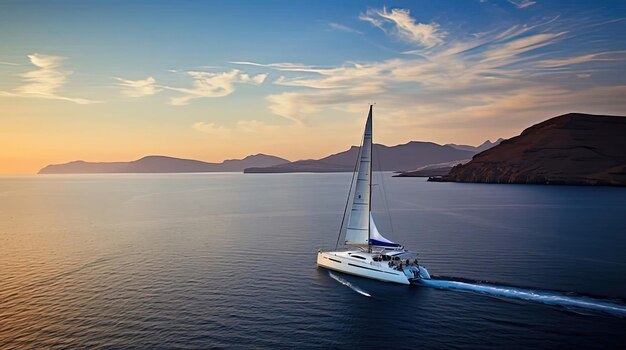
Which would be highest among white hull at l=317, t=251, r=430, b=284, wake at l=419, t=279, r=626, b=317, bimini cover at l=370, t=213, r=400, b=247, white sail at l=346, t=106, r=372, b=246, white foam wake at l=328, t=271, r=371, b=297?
white sail at l=346, t=106, r=372, b=246

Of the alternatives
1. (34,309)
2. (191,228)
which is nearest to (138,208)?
(191,228)

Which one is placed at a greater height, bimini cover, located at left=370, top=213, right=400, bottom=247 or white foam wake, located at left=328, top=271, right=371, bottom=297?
bimini cover, located at left=370, top=213, right=400, bottom=247

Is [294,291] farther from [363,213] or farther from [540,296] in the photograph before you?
[540,296]

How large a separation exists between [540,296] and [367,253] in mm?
18764

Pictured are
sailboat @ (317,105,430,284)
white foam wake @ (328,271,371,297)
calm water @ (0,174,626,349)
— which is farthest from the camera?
sailboat @ (317,105,430,284)

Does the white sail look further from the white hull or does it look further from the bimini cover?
the white hull

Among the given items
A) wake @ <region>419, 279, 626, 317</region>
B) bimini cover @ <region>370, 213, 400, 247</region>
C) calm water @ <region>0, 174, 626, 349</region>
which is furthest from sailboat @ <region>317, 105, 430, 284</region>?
wake @ <region>419, 279, 626, 317</region>

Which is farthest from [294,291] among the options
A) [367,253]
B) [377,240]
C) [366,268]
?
[377,240]

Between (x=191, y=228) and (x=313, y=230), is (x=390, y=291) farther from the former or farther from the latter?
(x=191, y=228)

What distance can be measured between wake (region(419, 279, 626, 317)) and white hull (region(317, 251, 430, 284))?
1.81 meters

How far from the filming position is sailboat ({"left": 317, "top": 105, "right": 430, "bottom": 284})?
46469 millimetres

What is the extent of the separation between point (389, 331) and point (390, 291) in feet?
33.0

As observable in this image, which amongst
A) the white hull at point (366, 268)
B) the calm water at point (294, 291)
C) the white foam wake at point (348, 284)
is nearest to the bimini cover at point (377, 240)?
the white hull at point (366, 268)

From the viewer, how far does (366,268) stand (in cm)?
4844
